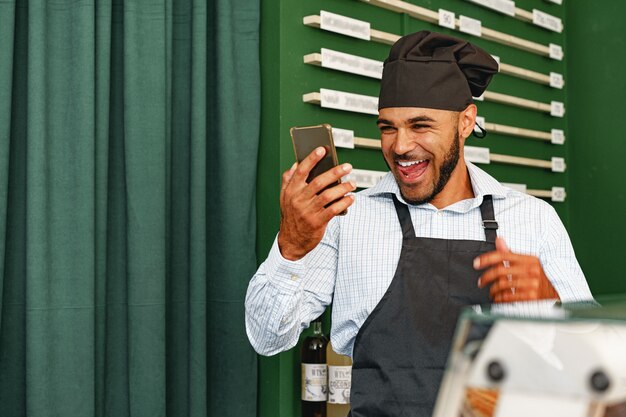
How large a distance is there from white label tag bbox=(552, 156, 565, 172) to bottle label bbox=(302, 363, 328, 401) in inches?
73.1

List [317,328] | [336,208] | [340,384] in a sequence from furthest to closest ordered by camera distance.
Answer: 1. [317,328]
2. [340,384]
3. [336,208]

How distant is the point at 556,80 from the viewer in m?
3.85

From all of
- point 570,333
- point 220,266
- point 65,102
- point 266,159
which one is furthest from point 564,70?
point 570,333

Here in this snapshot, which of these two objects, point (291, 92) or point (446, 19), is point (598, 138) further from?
point (291, 92)

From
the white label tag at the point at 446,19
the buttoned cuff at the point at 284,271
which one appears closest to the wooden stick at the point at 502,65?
the white label tag at the point at 446,19

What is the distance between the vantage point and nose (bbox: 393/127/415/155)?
201 centimetres

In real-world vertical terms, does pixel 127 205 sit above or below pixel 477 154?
below

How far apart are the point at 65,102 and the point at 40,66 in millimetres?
124

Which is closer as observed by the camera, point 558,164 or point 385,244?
point 385,244

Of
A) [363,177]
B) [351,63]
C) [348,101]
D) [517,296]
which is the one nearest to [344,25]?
[351,63]

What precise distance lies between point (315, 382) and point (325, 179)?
102 cm

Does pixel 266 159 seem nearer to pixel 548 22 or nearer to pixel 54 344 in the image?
pixel 54 344

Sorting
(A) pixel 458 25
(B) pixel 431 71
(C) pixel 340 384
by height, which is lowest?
(C) pixel 340 384

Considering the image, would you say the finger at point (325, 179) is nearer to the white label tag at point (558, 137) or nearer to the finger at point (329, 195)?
the finger at point (329, 195)
